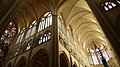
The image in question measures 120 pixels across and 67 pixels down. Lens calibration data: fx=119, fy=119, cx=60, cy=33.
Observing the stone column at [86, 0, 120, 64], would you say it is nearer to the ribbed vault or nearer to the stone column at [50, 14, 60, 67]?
the stone column at [50, 14, 60, 67]

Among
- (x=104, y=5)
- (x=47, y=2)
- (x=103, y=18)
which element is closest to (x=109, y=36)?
(x=103, y=18)

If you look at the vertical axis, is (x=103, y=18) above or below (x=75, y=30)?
below

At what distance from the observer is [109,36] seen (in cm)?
693

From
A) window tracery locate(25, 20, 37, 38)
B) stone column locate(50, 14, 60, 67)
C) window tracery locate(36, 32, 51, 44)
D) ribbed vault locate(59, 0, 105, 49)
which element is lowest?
stone column locate(50, 14, 60, 67)

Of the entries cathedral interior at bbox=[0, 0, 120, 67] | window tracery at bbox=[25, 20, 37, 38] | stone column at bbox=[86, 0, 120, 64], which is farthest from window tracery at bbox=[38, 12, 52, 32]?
Result: stone column at bbox=[86, 0, 120, 64]

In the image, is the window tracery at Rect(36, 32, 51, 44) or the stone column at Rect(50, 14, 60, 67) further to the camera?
the window tracery at Rect(36, 32, 51, 44)

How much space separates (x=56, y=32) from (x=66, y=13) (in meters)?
5.95

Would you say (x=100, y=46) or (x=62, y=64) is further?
(x=100, y=46)

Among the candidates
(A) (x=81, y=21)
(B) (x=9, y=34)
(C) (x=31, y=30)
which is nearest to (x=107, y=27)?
(C) (x=31, y=30)

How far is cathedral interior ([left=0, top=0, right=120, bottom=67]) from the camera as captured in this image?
738 centimetres

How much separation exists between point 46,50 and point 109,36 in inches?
223

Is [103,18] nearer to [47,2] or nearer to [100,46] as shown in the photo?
[47,2]

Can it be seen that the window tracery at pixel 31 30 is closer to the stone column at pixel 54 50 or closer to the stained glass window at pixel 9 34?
the stained glass window at pixel 9 34

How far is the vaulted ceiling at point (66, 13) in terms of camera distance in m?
15.0
